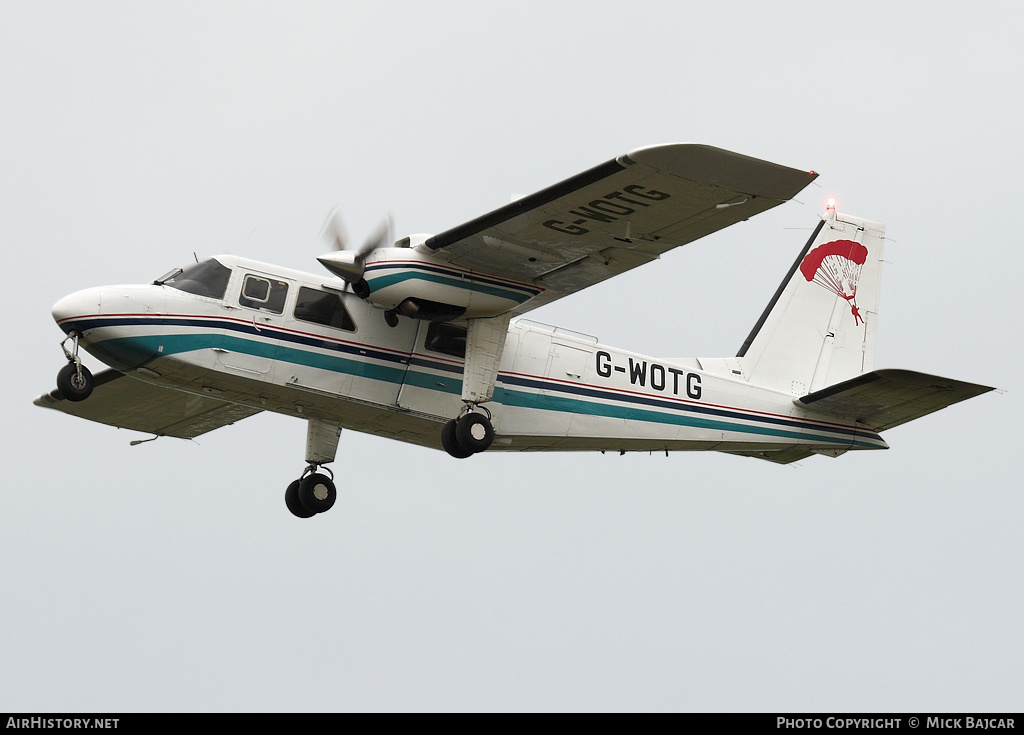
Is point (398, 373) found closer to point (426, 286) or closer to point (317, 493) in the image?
point (426, 286)

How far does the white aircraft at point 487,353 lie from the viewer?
17375 millimetres

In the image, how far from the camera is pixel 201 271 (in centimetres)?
1844

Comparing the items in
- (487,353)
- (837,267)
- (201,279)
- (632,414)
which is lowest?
(632,414)

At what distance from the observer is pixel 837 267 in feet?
76.4

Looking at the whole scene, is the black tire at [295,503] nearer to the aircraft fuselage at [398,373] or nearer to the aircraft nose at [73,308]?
the aircraft fuselage at [398,373]

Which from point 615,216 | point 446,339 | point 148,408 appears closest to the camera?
point 615,216

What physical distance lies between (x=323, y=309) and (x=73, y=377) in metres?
3.37

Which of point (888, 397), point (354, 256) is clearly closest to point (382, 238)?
point (354, 256)

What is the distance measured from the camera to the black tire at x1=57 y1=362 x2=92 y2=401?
17531 mm

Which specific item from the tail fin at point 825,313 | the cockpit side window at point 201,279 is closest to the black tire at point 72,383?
the cockpit side window at point 201,279

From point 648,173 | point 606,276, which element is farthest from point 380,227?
point 648,173

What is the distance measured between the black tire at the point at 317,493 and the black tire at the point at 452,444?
2.39m

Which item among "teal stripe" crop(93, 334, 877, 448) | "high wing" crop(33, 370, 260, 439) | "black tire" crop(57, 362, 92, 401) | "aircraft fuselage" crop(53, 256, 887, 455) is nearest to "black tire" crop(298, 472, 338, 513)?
"aircraft fuselage" crop(53, 256, 887, 455)
